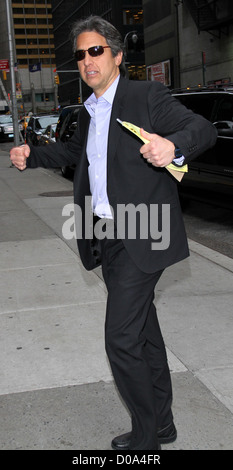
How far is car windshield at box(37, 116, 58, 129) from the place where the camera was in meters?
26.4

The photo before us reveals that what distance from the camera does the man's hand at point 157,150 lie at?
230 cm

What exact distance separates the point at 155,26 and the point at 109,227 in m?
41.2

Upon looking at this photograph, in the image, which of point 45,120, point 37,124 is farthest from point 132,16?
point 37,124

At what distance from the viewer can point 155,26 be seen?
1631 inches

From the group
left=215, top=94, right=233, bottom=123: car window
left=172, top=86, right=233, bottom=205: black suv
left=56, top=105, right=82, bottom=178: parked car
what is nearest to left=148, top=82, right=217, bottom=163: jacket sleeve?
left=172, top=86, right=233, bottom=205: black suv

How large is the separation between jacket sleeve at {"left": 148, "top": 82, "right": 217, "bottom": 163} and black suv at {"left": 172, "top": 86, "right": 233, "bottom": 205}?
5.86 meters

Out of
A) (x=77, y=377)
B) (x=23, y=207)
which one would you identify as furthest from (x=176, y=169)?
(x=23, y=207)

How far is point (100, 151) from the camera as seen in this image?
9.34 ft

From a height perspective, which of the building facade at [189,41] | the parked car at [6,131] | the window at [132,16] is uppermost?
the window at [132,16]

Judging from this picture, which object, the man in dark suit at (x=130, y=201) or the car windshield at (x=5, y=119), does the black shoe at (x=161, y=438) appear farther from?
the car windshield at (x=5, y=119)

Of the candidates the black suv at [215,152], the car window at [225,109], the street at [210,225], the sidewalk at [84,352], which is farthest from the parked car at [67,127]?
the sidewalk at [84,352]

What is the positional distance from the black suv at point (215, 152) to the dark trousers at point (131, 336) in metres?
5.88

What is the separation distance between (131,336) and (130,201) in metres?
0.61

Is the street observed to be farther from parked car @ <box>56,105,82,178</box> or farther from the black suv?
parked car @ <box>56,105,82,178</box>
